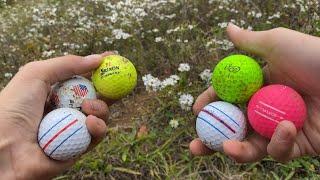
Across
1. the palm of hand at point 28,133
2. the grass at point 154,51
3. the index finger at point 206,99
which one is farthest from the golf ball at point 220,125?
the grass at point 154,51

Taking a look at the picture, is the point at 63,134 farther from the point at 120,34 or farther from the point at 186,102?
the point at 120,34

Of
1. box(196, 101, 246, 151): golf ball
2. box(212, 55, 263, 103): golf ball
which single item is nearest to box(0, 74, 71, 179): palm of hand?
box(196, 101, 246, 151): golf ball

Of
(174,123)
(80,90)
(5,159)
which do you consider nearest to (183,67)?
(174,123)

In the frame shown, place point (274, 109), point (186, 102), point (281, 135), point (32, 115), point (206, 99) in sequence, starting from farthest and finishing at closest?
point (186, 102)
point (206, 99)
point (32, 115)
point (274, 109)
point (281, 135)

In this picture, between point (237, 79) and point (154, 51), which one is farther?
point (154, 51)

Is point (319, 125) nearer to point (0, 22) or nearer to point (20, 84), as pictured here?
point (20, 84)

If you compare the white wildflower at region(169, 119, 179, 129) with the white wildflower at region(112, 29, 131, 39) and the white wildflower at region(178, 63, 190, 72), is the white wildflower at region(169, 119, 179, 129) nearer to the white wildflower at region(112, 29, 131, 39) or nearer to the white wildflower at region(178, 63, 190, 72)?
the white wildflower at region(178, 63, 190, 72)

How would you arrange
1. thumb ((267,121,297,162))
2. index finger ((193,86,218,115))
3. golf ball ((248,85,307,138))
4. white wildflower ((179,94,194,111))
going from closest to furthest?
thumb ((267,121,297,162)) → golf ball ((248,85,307,138)) → index finger ((193,86,218,115)) → white wildflower ((179,94,194,111))
